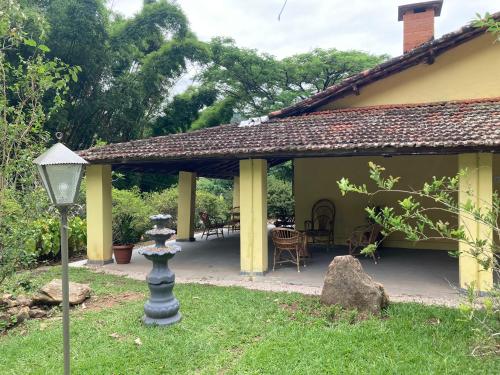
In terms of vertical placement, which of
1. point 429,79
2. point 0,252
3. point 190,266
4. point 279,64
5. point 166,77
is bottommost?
point 190,266

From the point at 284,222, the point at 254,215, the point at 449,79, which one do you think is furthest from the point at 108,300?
the point at 449,79

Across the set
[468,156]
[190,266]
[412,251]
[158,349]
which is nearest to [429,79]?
[468,156]

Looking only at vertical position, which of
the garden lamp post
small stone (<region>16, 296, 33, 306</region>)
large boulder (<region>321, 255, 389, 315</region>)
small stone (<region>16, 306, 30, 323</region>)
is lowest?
small stone (<region>16, 306, 30, 323</region>)

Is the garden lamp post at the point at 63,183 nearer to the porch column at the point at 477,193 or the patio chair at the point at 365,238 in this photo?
the porch column at the point at 477,193

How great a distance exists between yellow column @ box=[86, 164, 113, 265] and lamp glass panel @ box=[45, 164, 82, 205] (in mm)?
6044

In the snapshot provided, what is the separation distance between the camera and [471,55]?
906 cm

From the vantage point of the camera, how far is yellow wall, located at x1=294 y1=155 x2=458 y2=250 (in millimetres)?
10438

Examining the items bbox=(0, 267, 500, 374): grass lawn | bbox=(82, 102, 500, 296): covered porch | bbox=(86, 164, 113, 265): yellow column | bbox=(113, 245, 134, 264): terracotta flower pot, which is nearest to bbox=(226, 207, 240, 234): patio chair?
bbox=(82, 102, 500, 296): covered porch

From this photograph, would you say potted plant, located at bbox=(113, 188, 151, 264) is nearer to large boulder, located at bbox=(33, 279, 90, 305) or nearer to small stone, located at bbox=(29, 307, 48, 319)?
large boulder, located at bbox=(33, 279, 90, 305)

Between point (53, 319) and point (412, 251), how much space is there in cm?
876

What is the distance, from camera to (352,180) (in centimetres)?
1112

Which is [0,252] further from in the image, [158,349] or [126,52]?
[126,52]

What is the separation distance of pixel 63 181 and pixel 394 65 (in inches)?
341

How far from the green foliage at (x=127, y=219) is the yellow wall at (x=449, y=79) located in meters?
7.48
